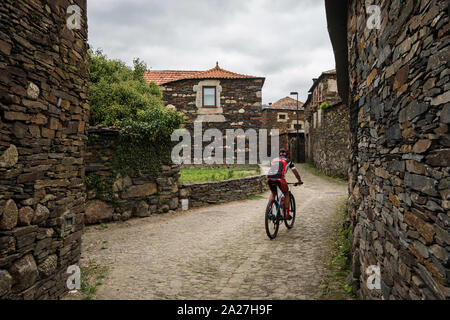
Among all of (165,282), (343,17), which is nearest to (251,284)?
(165,282)

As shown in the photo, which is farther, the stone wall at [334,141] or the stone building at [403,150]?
the stone wall at [334,141]

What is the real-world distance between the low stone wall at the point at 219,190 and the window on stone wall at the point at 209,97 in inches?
268

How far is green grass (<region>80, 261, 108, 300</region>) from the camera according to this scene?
3777 millimetres

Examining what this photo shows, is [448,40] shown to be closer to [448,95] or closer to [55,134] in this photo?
[448,95]

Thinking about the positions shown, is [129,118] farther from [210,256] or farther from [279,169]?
[210,256]

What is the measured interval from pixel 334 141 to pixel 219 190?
8.18m

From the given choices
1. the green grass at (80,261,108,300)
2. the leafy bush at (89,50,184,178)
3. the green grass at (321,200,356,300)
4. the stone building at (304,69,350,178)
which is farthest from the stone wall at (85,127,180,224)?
the stone building at (304,69,350,178)

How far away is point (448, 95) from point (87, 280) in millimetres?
4667

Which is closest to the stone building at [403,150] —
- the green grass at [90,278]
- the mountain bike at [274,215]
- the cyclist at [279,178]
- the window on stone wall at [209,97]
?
the mountain bike at [274,215]

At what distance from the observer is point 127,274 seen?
4320mm

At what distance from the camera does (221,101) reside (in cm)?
1623

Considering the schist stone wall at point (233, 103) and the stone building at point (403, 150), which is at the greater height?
the schist stone wall at point (233, 103)

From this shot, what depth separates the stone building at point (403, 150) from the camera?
1552mm

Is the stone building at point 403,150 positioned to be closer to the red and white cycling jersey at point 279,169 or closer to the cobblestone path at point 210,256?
the cobblestone path at point 210,256
